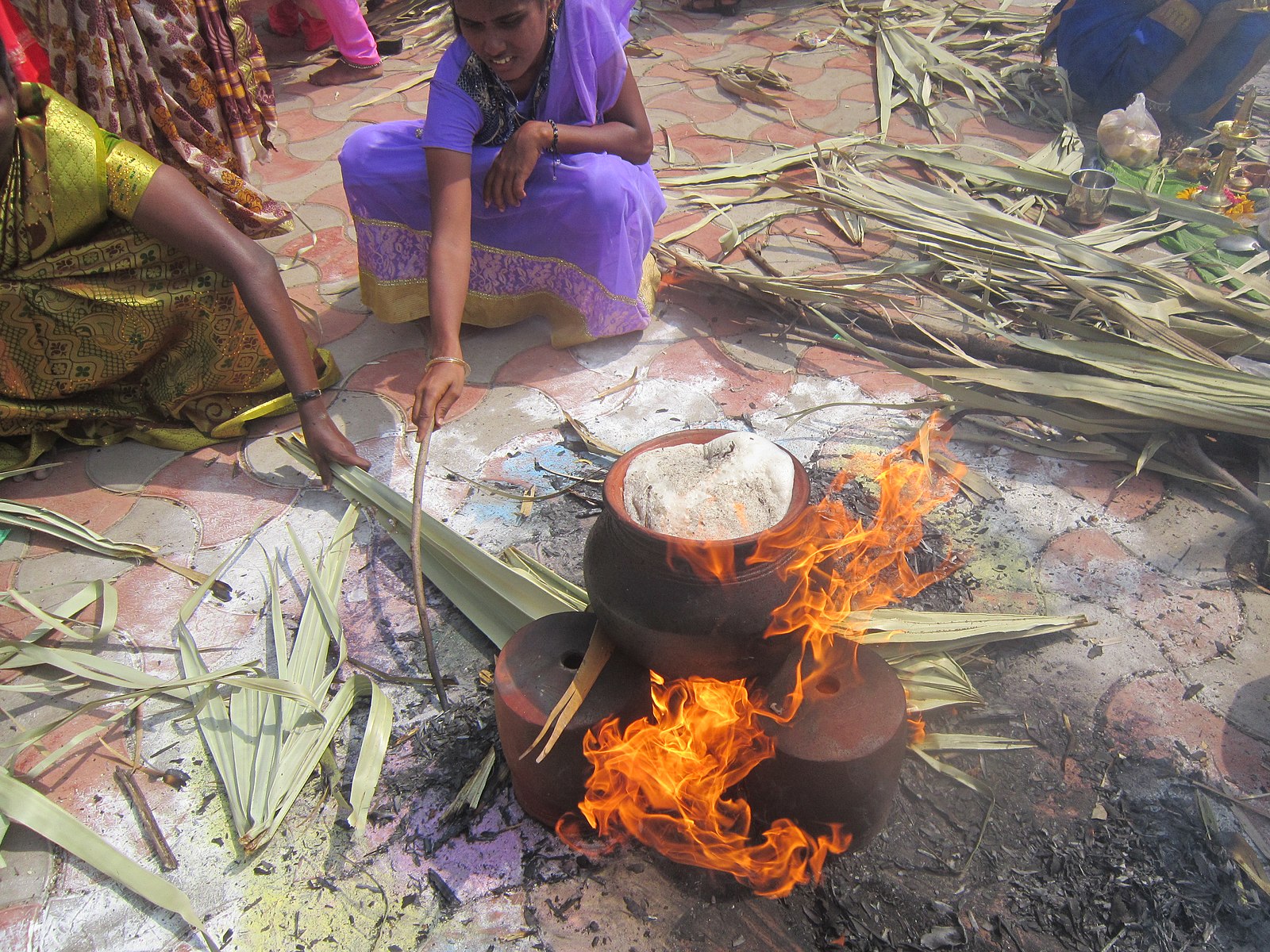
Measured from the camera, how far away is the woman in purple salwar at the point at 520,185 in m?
2.81

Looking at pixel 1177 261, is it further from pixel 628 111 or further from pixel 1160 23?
pixel 628 111

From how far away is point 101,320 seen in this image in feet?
9.34

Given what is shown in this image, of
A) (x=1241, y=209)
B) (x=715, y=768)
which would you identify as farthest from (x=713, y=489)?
(x=1241, y=209)

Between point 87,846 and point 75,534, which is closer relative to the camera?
point 87,846

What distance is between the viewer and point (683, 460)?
5.80ft

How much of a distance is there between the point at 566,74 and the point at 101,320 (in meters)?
1.80

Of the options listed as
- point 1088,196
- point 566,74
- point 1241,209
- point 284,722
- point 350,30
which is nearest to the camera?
point 284,722

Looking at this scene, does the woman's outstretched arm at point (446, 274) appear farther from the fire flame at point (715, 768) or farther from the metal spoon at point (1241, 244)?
the metal spoon at point (1241, 244)

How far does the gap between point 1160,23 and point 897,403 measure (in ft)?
12.0

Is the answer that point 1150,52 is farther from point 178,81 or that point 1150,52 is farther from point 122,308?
point 122,308

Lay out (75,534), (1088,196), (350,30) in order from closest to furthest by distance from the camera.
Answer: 1. (75,534)
2. (1088,196)
3. (350,30)

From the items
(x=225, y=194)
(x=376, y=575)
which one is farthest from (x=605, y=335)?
(x=225, y=194)

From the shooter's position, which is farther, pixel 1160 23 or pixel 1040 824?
pixel 1160 23

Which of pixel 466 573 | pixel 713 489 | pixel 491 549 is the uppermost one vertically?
pixel 713 489
